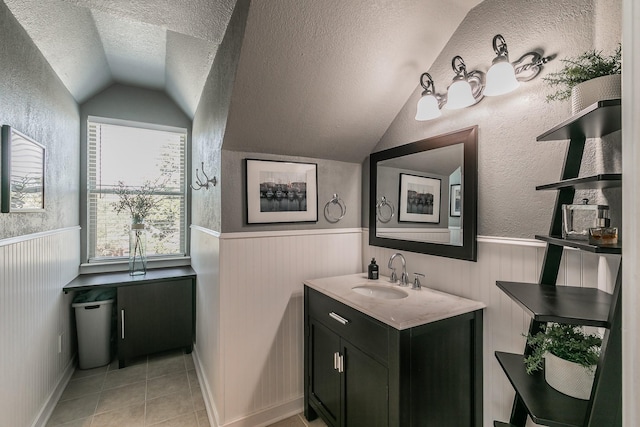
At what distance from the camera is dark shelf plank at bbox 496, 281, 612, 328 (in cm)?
88

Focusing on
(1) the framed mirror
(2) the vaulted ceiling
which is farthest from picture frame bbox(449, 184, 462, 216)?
(2) the vaulted ceiling

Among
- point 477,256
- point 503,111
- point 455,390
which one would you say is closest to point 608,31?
point 503,111

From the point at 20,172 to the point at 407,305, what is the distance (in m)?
2.26

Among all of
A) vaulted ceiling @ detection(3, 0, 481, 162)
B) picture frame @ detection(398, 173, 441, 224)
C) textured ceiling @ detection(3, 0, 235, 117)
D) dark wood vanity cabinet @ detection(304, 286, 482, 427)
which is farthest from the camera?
picture frame @ detection(398, 173, 441, 224)

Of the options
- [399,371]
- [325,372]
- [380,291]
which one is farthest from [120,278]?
[399,371]

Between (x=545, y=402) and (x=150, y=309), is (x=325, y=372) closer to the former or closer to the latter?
(x=545, y=402)

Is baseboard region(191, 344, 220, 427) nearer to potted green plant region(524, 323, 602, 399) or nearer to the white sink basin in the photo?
the white sink basin

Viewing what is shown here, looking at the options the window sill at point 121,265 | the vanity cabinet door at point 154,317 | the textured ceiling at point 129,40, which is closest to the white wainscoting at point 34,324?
the window sill at point 121,265

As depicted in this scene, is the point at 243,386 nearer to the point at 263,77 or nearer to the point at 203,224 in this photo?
the point at 203,224

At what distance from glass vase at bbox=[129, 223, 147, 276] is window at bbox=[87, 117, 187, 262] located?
6.5 inches

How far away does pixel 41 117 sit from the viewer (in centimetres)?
196

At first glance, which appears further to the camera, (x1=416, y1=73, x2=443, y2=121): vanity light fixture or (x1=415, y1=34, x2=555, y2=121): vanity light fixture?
(x1=416, y1=73, x2=443, y2=121): vanity light fixture

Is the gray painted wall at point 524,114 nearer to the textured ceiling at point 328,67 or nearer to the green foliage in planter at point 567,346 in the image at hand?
the textured ceiling at point 328,67

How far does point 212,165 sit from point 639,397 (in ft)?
7.37
